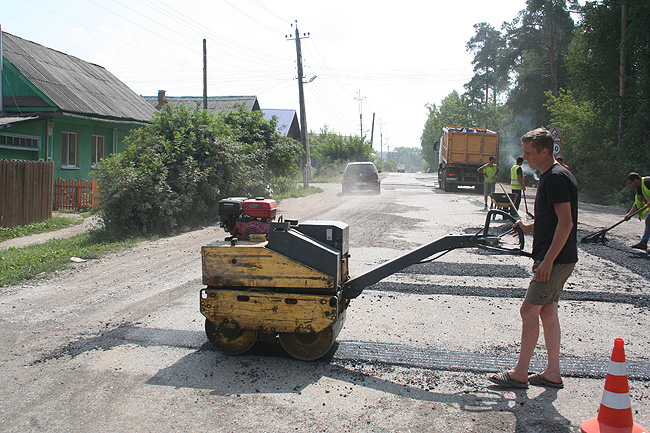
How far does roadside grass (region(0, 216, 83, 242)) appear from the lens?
12.7 metres

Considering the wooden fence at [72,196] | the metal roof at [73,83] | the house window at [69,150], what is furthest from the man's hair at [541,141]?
the house window at [69,150]

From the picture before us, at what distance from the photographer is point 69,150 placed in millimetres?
20359

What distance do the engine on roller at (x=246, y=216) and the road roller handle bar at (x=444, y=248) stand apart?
1154 millimetres

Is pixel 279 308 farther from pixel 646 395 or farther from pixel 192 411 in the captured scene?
pixel 646 395

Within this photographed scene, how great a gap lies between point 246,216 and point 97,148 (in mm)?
19152

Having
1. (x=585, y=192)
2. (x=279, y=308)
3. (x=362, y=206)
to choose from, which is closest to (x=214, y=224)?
(x=362, y=206)

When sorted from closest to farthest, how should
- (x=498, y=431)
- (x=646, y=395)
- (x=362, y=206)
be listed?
1. (x=498, y=431)
2. (x=646, y=395)
3. (x=362, y=206)

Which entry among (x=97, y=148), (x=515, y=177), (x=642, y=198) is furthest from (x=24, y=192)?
(x=642, y=198)

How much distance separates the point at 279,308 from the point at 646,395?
110 inches

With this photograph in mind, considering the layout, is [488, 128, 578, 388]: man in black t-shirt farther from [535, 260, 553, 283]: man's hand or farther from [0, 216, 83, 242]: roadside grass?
[0, 216, 83, 242]: roadside grass

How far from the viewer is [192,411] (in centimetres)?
348

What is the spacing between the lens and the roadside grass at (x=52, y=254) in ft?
24.6

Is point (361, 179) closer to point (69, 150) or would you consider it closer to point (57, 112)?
point (69, 150)

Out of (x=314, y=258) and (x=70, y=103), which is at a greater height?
(x=70, y=103)
